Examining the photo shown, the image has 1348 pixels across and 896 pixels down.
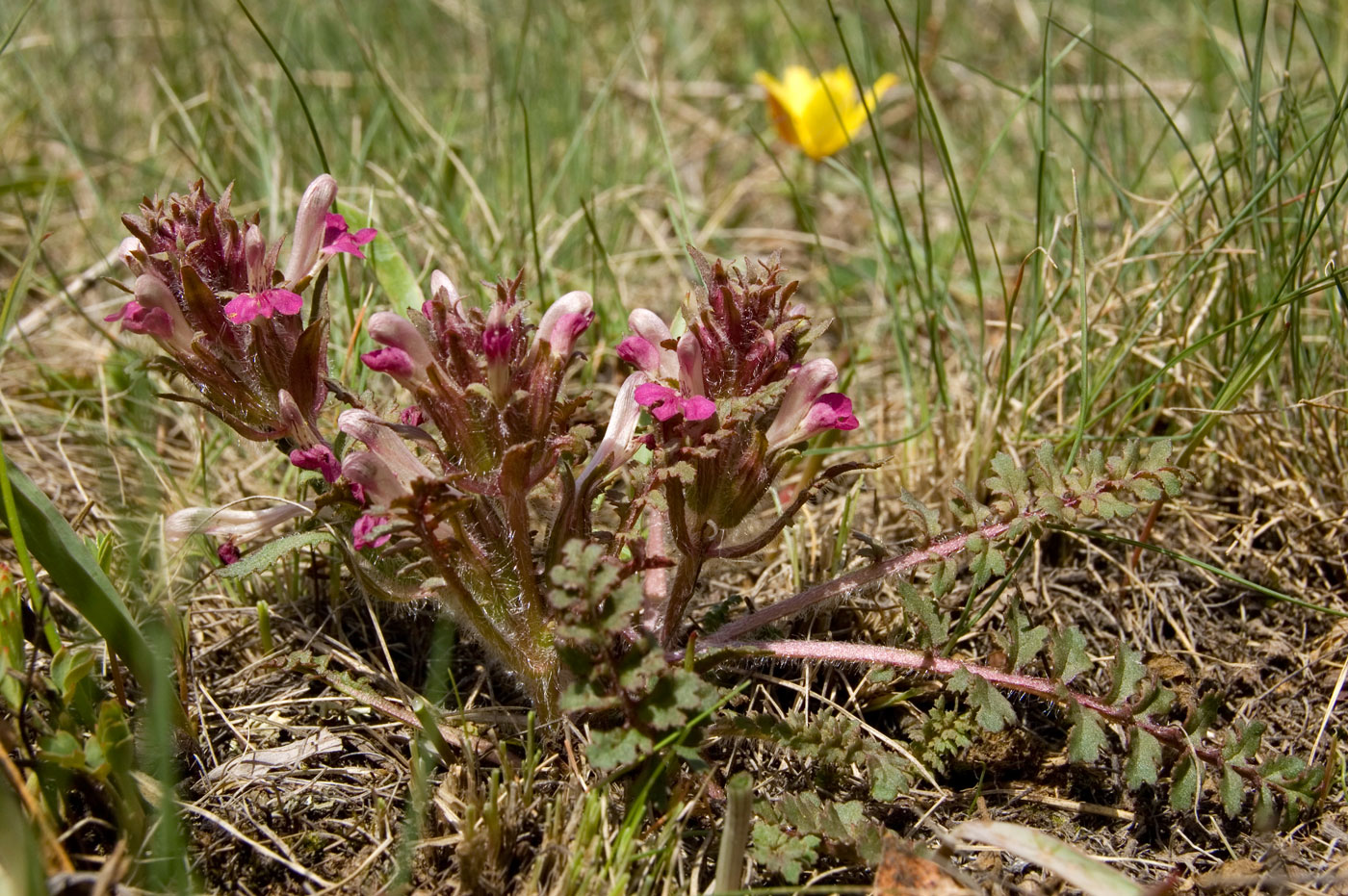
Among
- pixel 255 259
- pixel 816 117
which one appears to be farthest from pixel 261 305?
pixel 816 117

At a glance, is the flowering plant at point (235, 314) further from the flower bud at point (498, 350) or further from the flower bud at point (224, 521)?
the flower bud at point (498, 350)

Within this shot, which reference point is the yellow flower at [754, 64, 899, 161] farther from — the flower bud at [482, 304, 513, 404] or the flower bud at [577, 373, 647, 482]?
the flower bud at [482, 304, 513, 404]

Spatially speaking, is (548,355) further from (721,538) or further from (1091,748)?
(1091,748)

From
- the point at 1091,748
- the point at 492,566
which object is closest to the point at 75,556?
the point at 492,566

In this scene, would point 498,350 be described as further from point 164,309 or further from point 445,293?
point 164,309

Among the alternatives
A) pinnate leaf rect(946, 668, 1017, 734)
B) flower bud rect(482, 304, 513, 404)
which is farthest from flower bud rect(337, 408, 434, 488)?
pinnate leaf rect(946, 668, 1017, 734)

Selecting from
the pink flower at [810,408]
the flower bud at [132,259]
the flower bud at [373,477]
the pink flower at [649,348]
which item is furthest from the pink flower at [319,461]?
the pink flower at [810,408]

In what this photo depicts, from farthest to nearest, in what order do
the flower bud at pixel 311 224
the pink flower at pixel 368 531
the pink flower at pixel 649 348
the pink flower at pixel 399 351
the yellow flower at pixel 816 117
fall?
the yellow flower at pixel 816 117, the flower bud at pixel 311 224, the pink flower at pixel 649 348, the pink flower at pixel 368 531, the pink flower at pixel 399 351
